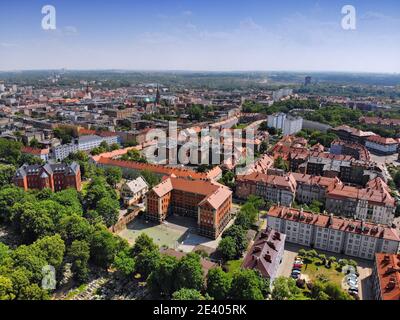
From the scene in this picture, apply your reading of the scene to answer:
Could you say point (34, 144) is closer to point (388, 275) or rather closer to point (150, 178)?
point (150, 178)

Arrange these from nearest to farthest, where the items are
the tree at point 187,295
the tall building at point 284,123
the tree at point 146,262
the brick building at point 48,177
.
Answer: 1. the tree at point 187,295
2. the tree at point 146,262
3. the brick building at point 48,177
4. the tall building at point 284,123

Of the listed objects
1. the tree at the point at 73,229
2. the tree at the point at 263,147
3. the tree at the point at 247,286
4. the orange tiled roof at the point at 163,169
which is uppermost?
the tree at the point at 263,147

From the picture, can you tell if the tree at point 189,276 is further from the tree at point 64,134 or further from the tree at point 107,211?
the tree at point 64,134

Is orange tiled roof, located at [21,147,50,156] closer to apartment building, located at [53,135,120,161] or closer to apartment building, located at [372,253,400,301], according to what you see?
apartment building, located at [53,135,120,161]

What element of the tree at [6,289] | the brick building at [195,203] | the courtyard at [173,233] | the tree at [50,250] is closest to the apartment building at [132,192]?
the courtyard at [173,233]

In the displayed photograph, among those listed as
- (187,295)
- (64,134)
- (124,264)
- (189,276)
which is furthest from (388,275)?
(64,134)

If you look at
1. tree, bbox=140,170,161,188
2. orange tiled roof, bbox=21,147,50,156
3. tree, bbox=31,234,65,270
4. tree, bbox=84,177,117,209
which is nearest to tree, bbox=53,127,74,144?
orange tiled roof, bbox=21,147,50,156
